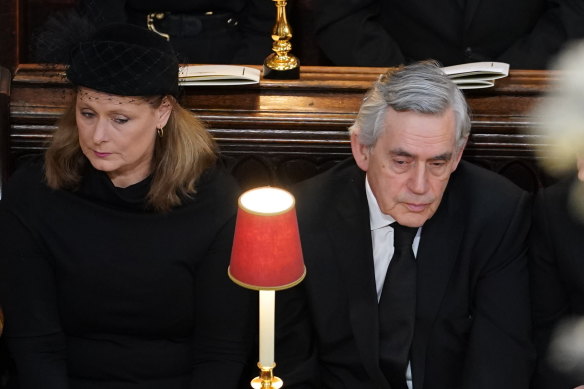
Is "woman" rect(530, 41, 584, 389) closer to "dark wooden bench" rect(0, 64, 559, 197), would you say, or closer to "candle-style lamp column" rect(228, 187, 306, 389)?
"dark wooden bench" rect(0, 64, 559, 197)

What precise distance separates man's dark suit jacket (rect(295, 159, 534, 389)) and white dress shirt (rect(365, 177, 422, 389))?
1.1 inches

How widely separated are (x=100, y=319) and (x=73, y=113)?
1.86ft

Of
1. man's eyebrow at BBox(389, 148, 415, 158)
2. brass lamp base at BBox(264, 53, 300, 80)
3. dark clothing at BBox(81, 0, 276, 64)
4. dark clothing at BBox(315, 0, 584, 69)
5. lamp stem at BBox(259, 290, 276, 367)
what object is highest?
dark clothing at BBox(81, 0, 276, 64)

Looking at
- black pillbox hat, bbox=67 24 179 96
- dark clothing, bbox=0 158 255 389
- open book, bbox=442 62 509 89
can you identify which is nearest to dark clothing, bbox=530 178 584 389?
open book, bbox=442 62 509 89

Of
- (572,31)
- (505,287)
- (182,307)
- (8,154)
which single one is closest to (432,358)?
(505,287)

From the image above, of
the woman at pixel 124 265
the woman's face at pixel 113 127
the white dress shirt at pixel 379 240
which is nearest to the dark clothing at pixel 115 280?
the woman at pixel 124 265

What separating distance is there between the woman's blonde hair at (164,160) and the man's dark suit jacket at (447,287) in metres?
0.31

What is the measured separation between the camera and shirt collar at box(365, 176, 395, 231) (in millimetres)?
2941

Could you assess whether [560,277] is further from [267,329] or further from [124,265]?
[124,265]

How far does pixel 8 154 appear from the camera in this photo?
129 inches

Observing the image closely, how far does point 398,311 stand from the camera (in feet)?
9.50

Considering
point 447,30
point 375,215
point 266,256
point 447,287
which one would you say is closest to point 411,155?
point 375,215

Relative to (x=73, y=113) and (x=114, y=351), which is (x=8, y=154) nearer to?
(x=73, y=113)

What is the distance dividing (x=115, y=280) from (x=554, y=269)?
3.88 feet
